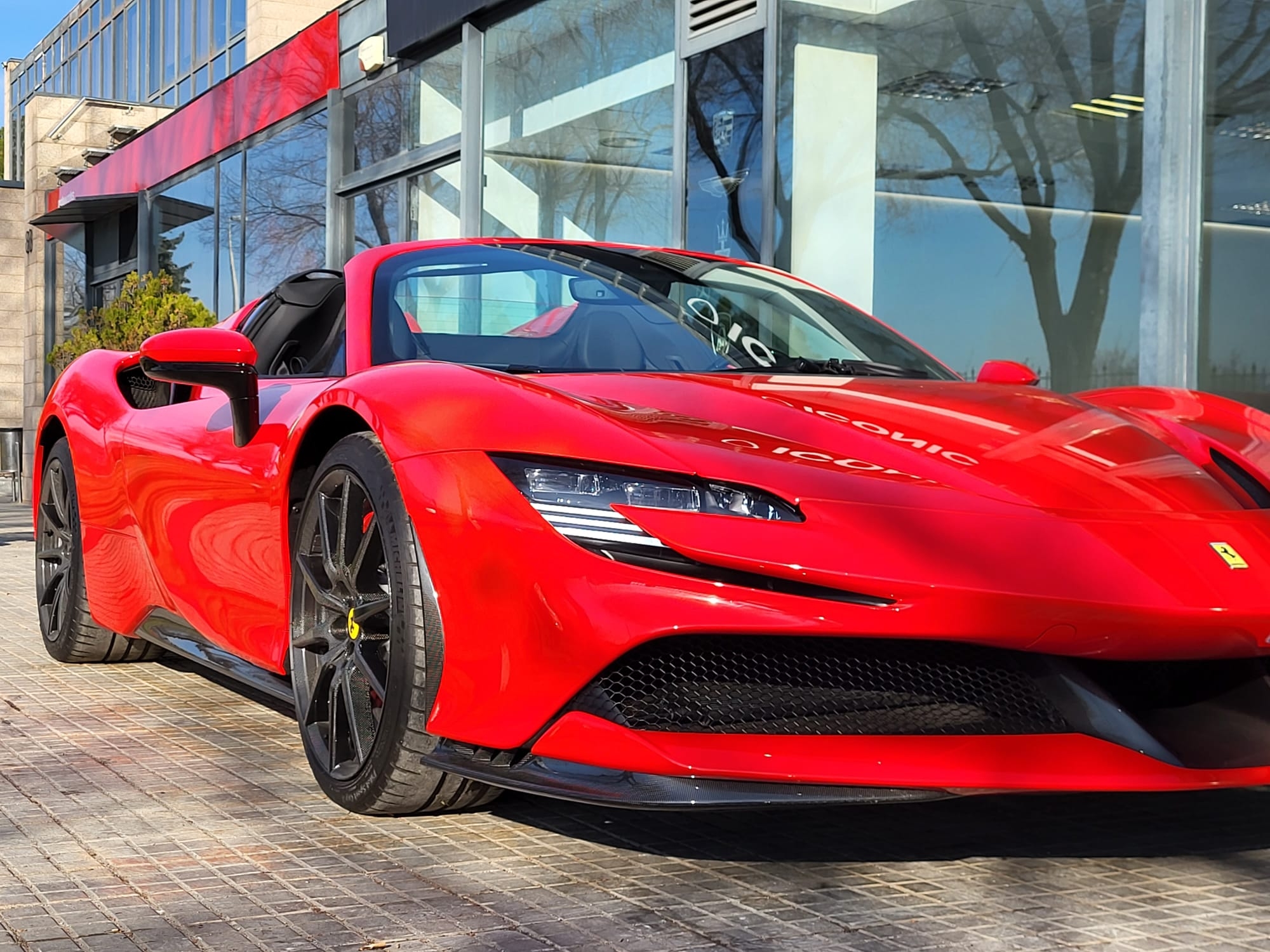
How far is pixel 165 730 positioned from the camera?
4102mm

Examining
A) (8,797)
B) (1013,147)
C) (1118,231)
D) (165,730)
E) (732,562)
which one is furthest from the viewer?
(1013,147)

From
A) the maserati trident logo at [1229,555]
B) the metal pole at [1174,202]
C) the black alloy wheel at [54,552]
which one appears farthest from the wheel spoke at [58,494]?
the metal pole at [1174,202]

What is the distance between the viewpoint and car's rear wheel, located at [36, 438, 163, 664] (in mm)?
5180

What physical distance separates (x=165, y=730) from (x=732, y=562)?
2251 millimetres

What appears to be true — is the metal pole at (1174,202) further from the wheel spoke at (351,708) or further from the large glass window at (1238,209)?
the wheel spoke at (351,708)

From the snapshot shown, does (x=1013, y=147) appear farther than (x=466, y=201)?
No

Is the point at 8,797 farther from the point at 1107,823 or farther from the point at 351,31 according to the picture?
the point at 351,31

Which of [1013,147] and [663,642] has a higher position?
[1013,147]

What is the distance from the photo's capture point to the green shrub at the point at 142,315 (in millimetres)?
16062

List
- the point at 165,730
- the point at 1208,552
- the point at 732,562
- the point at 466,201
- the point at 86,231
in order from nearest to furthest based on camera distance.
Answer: the point at 732,562, the point at 1208,552, the point at 165,730, the point at 466,201, the point at 86,231

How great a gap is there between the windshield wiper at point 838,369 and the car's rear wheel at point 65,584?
8.67ft

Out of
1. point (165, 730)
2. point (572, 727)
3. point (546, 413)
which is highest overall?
point (546, 413)

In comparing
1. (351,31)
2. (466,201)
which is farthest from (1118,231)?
(351,31)

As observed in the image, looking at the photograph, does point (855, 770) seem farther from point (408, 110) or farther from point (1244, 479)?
point (408, 110)
